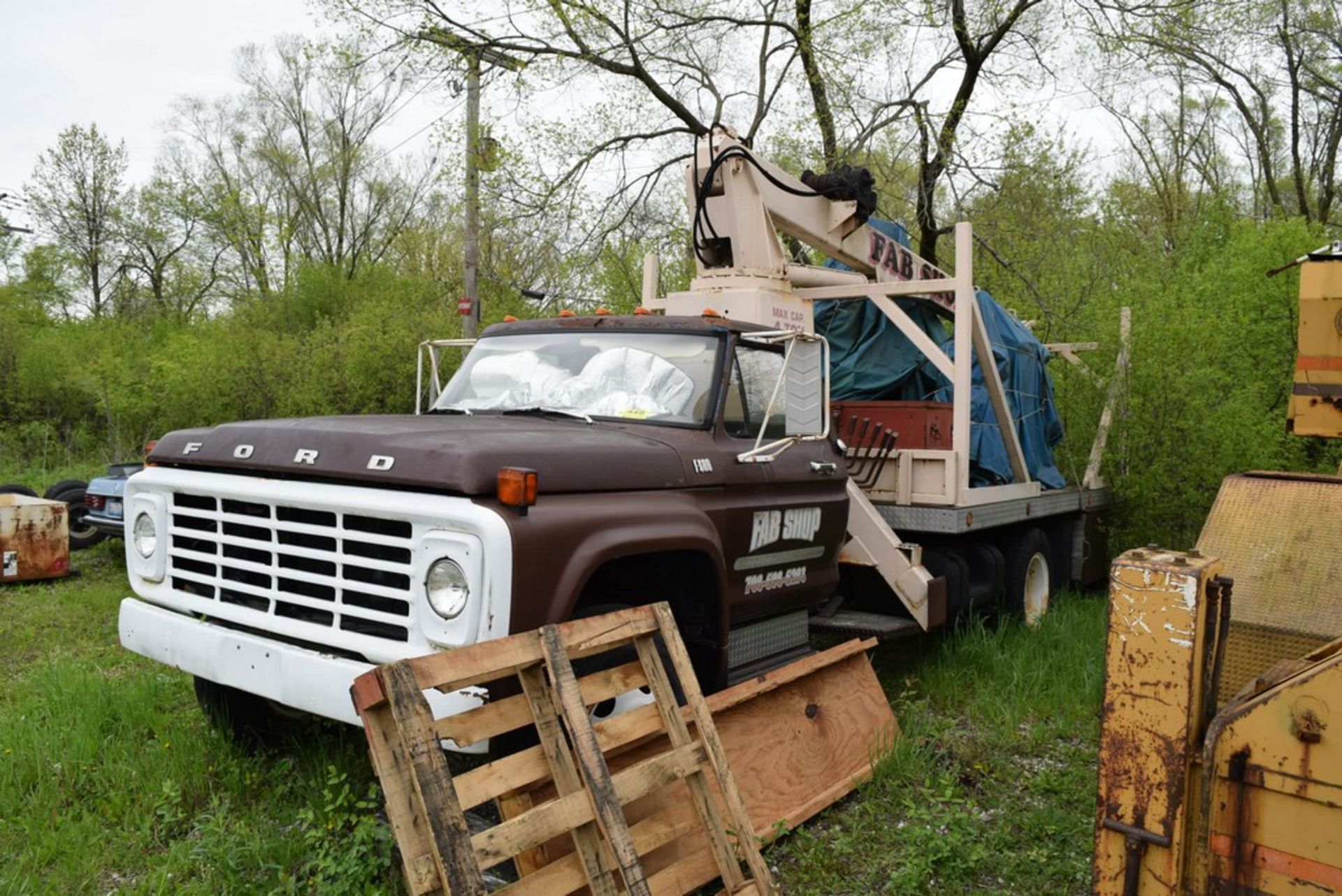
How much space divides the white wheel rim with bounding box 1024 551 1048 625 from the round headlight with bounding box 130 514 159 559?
5905mm

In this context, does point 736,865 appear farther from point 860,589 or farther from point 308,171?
point 308,171

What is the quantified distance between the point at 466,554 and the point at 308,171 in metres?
→ 29.2

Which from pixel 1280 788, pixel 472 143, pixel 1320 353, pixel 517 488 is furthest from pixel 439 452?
pixel 472 143

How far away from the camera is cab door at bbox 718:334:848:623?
4.70 metres

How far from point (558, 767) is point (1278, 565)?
248cm

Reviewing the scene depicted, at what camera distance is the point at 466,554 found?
130 inches

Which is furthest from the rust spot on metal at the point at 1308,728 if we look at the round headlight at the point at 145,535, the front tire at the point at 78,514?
the front tire at the point at 78,514

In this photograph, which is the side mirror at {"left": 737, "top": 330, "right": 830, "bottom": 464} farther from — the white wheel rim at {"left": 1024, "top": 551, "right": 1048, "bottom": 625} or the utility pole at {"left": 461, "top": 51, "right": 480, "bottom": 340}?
the utility pole at {"left": 461, "top": 51, "right": 480, "bottom": 340}

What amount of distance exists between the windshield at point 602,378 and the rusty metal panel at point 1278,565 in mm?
2184

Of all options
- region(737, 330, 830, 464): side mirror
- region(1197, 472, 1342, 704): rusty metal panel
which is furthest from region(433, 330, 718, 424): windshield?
region(1197, 472, 1342, 704): rusty metal panel

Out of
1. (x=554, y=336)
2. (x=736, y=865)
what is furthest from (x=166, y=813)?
(x=554, y=336)

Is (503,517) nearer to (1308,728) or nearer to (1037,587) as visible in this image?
(1308,728)

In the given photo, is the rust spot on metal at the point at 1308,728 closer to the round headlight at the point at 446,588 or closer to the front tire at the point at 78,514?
the round headlight at the point at 446,588

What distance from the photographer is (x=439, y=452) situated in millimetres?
3480
